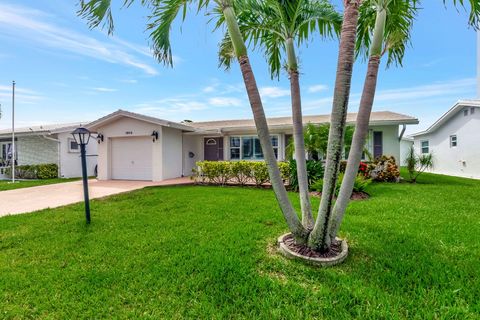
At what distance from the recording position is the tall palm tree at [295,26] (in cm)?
426

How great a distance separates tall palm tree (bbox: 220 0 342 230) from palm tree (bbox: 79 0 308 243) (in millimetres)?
488

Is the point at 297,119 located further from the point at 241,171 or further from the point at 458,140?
the point at 458,140

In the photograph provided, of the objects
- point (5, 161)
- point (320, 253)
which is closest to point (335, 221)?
point (320, 253)

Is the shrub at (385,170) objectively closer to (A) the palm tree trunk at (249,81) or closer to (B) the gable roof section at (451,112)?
(B) the gable roof section at (451,112)

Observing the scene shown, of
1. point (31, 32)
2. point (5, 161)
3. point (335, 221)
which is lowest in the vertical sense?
point (335, 221)

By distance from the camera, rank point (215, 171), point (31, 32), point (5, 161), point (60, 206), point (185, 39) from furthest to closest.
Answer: point (5, 161) → point (215, 171) → point (31, 32) → point (60, 206) → point (185, 39)

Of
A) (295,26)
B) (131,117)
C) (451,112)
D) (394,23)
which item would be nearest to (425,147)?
(451,112)

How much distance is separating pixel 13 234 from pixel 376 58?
25.5 ft

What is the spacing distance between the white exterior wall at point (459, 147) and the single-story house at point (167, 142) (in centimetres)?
492

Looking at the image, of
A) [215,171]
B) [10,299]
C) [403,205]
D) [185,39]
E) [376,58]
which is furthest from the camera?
[215,171]

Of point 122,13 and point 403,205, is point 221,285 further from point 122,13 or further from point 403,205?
point 403,205

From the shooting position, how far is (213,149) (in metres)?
17.7

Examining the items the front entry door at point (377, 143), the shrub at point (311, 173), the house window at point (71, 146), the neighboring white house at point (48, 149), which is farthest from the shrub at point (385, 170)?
the house window at point (71, 146)

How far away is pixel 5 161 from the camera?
19016 millimetres
